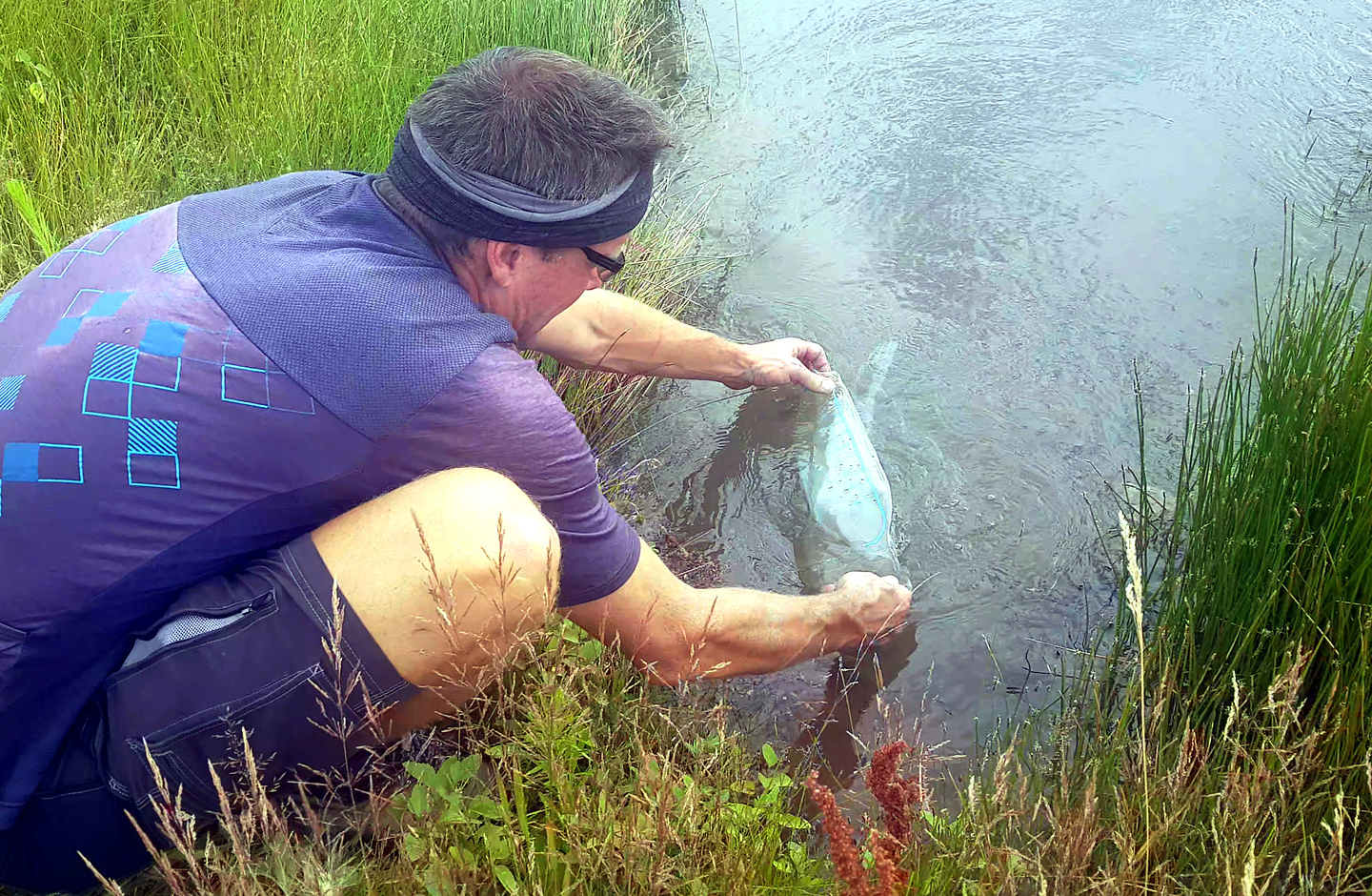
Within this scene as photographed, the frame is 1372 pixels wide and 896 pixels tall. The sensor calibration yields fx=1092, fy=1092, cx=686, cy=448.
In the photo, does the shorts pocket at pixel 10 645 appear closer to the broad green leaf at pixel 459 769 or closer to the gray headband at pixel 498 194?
the broad green leaf at pixel 459 769

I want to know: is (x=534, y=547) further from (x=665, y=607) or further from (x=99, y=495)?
(x=99, y=495)

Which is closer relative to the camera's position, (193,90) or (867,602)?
(867,602)

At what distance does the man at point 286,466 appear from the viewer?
1892 millimetres

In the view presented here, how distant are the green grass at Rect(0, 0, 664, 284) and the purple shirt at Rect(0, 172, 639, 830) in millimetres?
1834

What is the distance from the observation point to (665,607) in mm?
2371

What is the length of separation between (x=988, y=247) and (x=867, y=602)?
2.36 metres

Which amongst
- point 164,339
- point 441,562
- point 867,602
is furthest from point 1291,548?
point 164,339

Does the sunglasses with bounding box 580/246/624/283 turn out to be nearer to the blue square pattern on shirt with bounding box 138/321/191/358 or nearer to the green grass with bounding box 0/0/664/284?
the blue square pattern on shirt with bounding box 138/321/191/358

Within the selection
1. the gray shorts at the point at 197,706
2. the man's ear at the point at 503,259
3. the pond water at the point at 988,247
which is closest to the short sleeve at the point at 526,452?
the man's ear at the point at 503,259

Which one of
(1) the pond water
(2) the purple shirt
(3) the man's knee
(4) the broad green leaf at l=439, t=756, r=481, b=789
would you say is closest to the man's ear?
(2) the purple shirt

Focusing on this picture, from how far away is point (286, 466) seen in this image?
1966 millimetres

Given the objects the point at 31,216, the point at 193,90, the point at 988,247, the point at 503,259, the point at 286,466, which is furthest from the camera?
the point at 988,247

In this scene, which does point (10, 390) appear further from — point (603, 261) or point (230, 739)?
point (603, 261)

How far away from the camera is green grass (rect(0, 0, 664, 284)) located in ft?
12.7
